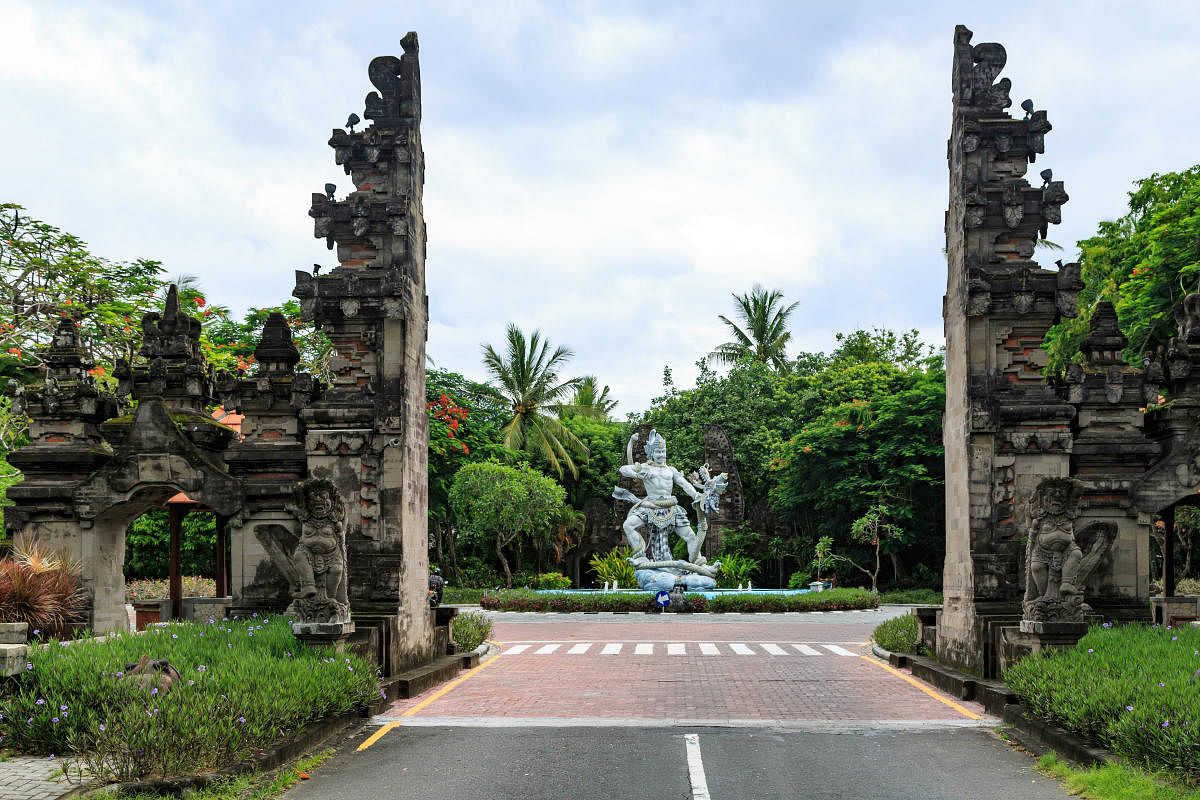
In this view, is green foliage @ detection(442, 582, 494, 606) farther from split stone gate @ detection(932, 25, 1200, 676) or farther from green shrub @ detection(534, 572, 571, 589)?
split stone gate @ detection(932, 25, 1200, 676)

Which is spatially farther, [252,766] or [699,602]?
[699,602]

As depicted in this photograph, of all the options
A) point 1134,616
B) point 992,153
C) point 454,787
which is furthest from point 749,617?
point 454,787

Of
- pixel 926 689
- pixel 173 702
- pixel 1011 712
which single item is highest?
pixel 173 702

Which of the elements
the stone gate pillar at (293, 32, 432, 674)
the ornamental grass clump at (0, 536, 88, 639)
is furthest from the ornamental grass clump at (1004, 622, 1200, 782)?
the ornamental grass clump at (0, 536, 88, 639)

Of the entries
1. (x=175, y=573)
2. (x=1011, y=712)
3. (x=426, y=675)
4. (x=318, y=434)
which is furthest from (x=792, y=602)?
(x=1011, y=712)

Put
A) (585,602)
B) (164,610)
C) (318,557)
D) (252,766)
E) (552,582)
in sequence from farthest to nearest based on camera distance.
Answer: (552,582)
(585,602)
(164,610)
(318,557)
(252,766)

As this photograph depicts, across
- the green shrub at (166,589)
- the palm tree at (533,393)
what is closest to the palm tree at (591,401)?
the palm tree at (533,393)

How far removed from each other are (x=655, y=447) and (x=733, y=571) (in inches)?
257

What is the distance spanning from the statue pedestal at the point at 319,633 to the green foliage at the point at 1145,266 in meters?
17.7

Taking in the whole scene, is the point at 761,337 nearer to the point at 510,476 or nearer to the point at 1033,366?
the point at 510,476

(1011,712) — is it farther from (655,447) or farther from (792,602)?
(655,447)

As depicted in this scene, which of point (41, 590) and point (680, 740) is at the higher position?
point (41, 590)

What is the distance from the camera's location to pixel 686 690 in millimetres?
13516

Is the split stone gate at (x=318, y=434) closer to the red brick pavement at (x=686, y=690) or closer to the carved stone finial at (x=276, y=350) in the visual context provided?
the carved stone finial at (x=276, y=350)
